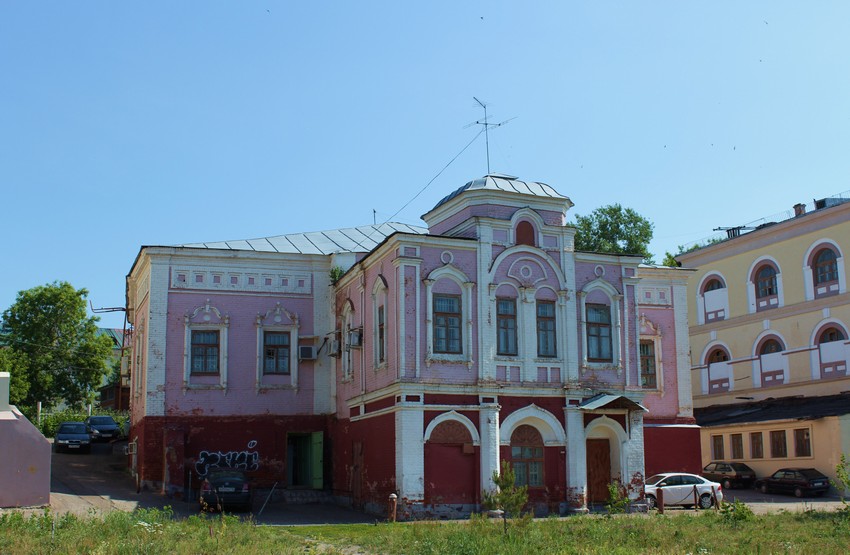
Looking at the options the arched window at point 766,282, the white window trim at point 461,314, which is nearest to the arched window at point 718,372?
the arched window at point 766,282

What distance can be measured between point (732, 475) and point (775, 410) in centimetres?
404

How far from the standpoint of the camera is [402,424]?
1036 inches

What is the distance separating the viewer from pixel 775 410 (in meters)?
40.9

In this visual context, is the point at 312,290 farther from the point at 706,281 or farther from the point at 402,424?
the point at 706,281

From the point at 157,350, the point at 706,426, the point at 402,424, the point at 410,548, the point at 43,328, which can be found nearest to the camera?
the point at 410,548

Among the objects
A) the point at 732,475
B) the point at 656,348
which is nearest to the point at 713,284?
the point at 732,475

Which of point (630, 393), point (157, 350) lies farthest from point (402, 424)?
point (157, 350)

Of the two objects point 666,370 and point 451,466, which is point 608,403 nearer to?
point 451,466

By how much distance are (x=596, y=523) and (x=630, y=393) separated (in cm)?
812

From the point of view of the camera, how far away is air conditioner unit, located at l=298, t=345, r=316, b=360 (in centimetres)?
3284

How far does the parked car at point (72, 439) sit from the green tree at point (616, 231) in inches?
1034

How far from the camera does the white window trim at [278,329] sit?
1277 inches

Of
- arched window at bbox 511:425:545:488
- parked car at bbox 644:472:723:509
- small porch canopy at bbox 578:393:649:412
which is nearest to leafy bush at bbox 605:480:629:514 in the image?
parked car at bbox 644:472:723:509

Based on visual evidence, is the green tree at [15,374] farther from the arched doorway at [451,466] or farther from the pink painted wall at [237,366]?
the arched doorway at [451,466]
